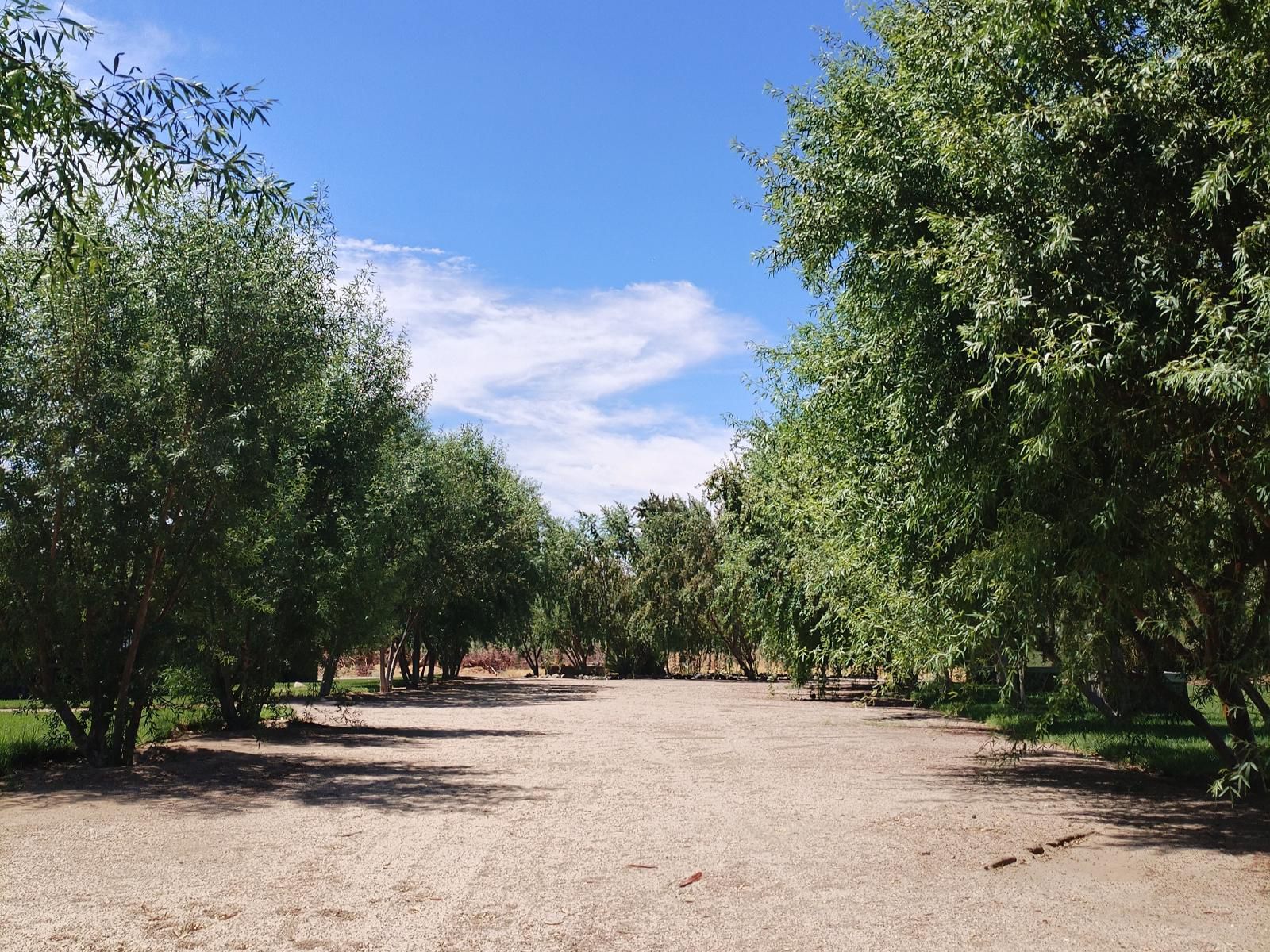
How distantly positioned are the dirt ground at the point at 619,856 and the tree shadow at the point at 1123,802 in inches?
2.2

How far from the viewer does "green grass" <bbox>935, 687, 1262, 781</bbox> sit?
1219 cm

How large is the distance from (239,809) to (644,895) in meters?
5.46

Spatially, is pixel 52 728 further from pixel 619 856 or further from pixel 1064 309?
pixel 1064 309

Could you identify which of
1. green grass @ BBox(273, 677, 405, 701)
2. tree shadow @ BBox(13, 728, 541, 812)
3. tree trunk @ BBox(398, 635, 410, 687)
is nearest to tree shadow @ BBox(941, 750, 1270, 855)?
tree shadow @ BBox(13, 728, 541, 812)

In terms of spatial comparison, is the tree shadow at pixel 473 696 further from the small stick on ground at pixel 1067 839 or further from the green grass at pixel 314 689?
the small stick on ground at pixel 1067 839

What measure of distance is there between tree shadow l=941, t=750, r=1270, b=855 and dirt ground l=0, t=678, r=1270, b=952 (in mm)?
56

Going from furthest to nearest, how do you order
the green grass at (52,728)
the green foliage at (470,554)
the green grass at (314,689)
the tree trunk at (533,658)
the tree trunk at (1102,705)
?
the tree trunk at (533,658)
the green foliage at (470,554)
the green grass at (314,689)
the tree trunk at (1102,705)
the green grass at (52,728)

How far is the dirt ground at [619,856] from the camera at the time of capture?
6094 mm

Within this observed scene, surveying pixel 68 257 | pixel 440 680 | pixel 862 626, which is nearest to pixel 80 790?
pixel 68 257

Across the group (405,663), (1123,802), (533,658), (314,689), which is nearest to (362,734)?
(1123,802)

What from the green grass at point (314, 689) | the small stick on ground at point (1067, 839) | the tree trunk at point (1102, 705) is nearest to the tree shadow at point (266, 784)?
the small stick on ground at point (1067, 839)

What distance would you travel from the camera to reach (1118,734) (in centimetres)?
1691

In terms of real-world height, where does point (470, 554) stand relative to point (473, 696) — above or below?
above

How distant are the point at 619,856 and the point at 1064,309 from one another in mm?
→ 5518
